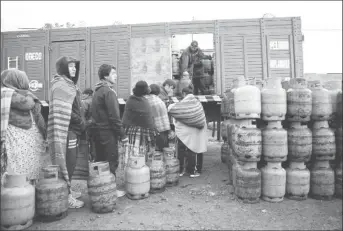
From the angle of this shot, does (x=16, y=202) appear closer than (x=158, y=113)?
Yes

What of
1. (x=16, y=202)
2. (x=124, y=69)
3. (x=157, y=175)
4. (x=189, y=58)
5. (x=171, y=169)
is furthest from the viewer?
(x=124, y=69)

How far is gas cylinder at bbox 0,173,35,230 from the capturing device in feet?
8.12

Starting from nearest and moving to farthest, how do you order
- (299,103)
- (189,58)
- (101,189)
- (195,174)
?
(101,189) < (299,103) < (195,174) < (189,58)

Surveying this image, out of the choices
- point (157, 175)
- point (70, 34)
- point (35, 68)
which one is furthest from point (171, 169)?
point (35, 68)

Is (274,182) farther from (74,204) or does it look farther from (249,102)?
(74,204)

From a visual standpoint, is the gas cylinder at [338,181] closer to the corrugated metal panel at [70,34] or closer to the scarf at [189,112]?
the scarf at [189,112]

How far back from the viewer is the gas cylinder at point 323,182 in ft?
10.9

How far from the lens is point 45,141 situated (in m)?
3.24

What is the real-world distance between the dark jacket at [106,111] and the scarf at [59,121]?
1.38 ft

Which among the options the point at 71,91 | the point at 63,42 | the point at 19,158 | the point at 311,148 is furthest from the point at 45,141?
the point at 63,42

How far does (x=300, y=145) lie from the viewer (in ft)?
10.8

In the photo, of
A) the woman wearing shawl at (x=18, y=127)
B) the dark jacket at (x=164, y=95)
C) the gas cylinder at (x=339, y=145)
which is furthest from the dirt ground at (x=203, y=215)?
the dark jacket at (x=164, y=95)

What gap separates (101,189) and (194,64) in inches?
176

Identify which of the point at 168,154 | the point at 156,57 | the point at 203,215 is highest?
the point at 156,57
